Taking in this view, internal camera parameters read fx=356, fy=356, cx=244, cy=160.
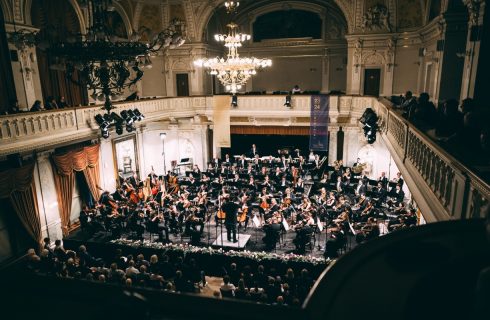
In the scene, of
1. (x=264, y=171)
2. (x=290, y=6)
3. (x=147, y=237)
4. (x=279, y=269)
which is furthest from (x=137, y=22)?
(x=279, y=269)

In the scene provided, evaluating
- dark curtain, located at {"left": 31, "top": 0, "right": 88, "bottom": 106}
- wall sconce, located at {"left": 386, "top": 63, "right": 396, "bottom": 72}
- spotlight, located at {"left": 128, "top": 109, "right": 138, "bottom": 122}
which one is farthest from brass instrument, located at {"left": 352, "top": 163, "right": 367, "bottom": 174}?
dark curtain, located at {"left": 31, "top": 0, "right": 88, "bottom": 106}

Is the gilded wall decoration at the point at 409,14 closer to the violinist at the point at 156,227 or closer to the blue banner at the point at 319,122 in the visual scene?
the blue banner at the point at 319,122

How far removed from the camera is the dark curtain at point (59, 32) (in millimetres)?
13734

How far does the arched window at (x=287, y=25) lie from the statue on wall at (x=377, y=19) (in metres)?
4.60

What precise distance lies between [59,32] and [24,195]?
20.4 feet

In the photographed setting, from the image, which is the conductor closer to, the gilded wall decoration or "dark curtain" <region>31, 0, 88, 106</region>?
"dark curtain" <region>31, 0, 88, 106</region>

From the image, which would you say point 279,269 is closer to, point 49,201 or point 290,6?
point 49,201

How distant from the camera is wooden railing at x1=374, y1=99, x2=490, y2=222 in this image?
161 inches

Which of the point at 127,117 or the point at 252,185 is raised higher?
the point at 127,117

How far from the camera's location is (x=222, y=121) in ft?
59.6

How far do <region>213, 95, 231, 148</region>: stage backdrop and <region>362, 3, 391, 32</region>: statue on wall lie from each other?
7787 millimetres

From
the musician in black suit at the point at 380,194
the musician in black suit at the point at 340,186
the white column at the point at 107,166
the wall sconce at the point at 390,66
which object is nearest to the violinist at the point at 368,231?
the musician in black suit at the point at 380,194

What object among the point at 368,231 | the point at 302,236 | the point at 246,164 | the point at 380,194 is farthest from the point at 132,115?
the point at 380,194

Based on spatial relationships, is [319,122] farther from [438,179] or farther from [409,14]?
[438,179]
